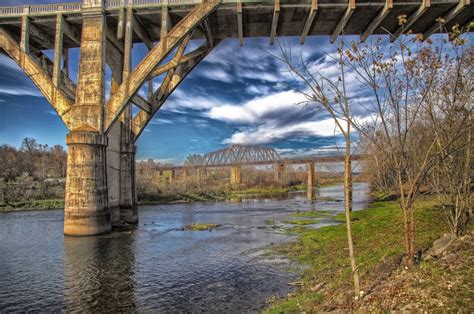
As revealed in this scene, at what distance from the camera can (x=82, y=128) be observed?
20.4 meters

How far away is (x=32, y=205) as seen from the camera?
4316cm

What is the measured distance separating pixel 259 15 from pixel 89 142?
13859mm

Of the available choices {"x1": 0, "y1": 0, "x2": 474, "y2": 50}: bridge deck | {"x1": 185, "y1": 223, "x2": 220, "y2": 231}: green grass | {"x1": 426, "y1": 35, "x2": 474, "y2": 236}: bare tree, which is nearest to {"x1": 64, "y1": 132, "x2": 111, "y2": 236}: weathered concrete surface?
{"x1": 185, "y1": 223, "x2": 220, "y2": 231}: green grass

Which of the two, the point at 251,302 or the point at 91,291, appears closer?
the point at 251,302

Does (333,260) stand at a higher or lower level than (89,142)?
lower

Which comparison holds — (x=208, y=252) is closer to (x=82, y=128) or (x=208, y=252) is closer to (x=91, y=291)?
(x=91, y=291)

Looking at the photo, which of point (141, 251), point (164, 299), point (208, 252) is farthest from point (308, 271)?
point (141, 251)

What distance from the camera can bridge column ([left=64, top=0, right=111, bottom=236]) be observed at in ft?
65.6

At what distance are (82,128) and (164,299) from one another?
14255mm

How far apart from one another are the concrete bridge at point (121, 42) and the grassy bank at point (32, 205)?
76.9ft

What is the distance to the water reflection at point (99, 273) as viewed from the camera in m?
9.62

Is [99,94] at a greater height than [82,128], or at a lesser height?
greater

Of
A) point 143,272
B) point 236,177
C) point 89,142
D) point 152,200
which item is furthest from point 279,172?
point 143,272

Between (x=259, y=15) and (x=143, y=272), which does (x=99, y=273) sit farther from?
(x=259, y=15)
